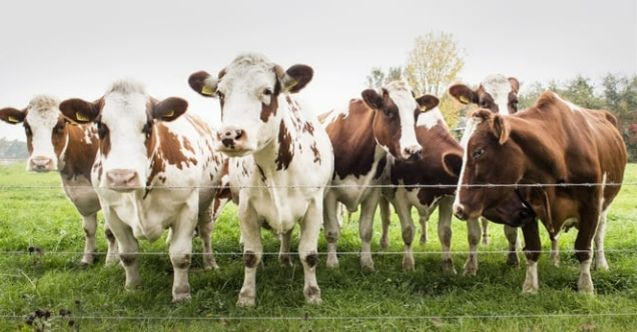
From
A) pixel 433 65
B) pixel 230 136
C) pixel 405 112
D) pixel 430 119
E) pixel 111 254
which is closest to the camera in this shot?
pixel 230 136

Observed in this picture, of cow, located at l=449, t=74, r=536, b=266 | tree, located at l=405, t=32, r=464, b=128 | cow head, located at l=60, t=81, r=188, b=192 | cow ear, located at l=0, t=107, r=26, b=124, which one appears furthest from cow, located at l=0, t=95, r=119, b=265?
tree, located at l=405, t=32, r=464, b=128

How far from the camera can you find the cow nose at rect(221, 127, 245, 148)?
3.92m

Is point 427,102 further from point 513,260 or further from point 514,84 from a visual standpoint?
point 513,260

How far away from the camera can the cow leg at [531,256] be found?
5.17m

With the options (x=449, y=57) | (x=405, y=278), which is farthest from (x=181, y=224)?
(x=449, y=57)

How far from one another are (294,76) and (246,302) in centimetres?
210

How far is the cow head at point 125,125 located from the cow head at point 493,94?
3585mm

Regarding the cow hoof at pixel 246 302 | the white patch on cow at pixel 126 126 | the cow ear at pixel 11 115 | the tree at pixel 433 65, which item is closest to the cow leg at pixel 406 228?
the cow hoof at pixel 246 302

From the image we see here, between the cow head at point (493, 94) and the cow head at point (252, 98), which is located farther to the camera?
the cow head at point (493, 94)

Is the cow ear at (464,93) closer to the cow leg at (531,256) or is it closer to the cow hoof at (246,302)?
the cow leg at (531,256)

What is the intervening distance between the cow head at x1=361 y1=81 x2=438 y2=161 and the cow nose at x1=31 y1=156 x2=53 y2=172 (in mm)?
3488

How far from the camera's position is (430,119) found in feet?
21.9

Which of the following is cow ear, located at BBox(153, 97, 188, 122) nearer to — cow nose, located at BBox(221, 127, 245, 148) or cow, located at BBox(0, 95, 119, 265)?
cow nose, located at BBox(221, 127, 245, 148)

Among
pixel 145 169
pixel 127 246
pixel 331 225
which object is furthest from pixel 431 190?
pixel 127 246
